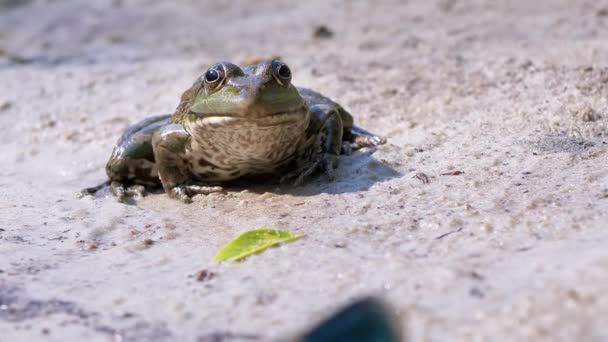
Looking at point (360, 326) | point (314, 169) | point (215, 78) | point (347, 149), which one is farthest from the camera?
point (347, 149)

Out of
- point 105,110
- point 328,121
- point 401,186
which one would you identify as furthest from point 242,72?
point 105,110

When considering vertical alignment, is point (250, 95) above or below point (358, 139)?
above

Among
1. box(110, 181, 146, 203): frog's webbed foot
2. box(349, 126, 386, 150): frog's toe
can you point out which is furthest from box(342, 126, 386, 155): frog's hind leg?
box(110, 181, 146, 203): frog's webbed foot

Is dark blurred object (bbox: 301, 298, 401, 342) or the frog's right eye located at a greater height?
the frog's right eye

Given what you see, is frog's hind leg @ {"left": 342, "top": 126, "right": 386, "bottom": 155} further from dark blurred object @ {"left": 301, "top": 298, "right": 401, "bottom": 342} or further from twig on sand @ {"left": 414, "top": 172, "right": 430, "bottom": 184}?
dark blurred object @ {"left": 301, "top": 298, "right": 401, "bottom": 342}

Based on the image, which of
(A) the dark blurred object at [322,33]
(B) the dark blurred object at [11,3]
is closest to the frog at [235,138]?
(A) the dark blurred object at [322,33]

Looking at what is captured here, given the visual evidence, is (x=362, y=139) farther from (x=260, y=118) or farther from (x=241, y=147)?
(x=260, y=118)

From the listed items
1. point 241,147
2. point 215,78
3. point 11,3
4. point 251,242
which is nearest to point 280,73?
point 215,78
